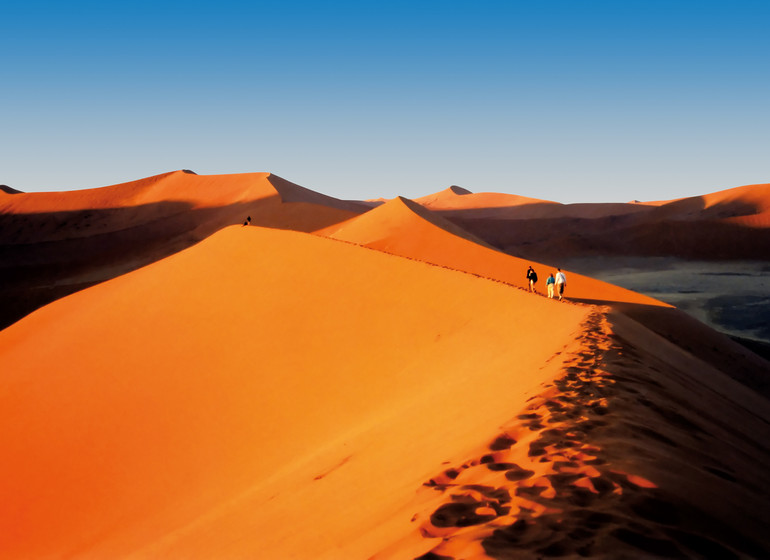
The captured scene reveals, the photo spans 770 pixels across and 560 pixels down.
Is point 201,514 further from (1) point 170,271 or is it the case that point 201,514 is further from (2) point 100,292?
(2) point 100,292

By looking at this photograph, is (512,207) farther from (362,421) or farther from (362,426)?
(362,426)

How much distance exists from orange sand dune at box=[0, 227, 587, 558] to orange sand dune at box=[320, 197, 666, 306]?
23.7 feet

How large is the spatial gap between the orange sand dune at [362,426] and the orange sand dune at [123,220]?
78.5ft

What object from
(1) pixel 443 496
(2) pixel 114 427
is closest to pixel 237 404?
(2) pixel 114 427

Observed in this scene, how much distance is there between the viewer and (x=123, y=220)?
5491 centimetres

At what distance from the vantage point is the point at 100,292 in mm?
18391

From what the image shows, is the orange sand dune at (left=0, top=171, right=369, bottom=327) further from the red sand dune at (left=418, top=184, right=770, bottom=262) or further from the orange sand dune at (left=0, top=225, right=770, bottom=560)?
the orange sand dune at (left=0, top=225, right=770, bottom=560)

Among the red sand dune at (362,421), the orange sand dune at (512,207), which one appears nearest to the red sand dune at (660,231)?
the orange sand dune at (512,207)

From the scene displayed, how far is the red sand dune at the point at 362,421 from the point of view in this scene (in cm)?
346

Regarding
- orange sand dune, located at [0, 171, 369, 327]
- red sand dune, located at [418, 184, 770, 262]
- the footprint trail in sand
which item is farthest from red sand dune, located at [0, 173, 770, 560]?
red sand dune, located at [418, 184, 770, 262]

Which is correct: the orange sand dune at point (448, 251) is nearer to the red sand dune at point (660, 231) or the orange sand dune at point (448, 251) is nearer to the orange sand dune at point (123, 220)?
the orange sand dune at point (123, 220)

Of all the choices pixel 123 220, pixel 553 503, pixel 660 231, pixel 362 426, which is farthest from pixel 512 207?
pixel 553 503

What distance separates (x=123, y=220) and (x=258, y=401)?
50.3 metres

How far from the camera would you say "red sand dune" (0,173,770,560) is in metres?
3.46
